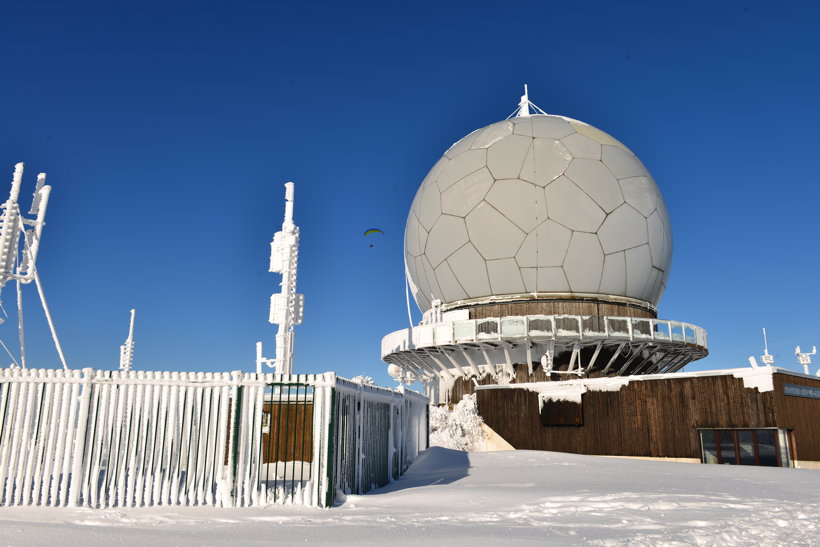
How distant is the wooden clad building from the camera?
1864 cm

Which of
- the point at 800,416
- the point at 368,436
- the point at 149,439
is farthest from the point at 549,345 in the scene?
the point at 149,439

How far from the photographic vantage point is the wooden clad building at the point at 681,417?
734 inches

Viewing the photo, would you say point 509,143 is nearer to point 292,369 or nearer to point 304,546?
point 292,369

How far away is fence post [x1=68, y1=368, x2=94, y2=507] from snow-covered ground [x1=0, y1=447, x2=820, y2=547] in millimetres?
444

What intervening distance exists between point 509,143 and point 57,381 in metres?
21.9

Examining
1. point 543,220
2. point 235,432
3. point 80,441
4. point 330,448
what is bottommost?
point 330,448

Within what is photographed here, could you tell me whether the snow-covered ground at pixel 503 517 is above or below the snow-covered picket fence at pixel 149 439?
below

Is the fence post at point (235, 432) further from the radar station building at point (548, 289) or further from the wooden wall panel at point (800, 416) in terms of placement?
the wooden wall panel at point (800, 416)

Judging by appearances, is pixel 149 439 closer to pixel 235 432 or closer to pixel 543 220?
pixel 235 432

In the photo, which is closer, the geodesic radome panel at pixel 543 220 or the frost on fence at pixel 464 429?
the frost on fence at pixel 464 429

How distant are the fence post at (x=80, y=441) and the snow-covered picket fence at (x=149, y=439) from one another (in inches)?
0.6

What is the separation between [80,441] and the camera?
9438 millimetres

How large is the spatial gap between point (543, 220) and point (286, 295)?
11.1 meters

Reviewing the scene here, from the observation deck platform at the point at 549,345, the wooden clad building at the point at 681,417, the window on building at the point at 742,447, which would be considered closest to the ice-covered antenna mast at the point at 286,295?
the observation deck platform at the point at 549,345
